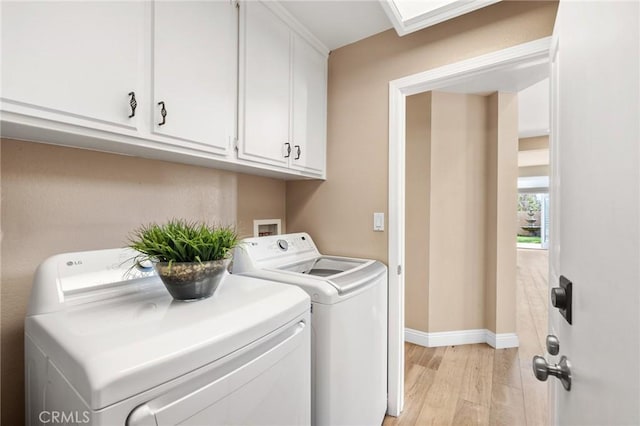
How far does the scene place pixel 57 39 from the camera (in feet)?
2.72

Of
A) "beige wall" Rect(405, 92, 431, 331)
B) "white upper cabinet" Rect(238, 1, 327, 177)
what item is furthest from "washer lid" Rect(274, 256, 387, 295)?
"beige wall" Rect(405, 92, 431, 331)

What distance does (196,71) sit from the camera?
121cm

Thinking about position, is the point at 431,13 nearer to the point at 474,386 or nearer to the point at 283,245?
the point at 283,245

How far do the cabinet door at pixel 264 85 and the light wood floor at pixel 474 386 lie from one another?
1818 mm

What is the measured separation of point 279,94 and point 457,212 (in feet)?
6.63

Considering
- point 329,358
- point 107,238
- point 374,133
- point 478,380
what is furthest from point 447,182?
point 107,238

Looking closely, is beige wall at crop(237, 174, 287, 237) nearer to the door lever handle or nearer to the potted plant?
the potted plant

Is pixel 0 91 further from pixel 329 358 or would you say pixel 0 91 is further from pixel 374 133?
pixel 374 133

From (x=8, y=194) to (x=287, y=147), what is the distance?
1188mm

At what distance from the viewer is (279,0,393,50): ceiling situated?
5.19 ft

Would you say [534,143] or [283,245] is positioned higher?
[534,143]

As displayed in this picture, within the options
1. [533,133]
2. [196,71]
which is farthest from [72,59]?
[533,133]

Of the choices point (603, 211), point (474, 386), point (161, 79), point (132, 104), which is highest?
point (161, 79)

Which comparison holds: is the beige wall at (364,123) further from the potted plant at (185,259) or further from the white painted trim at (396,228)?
the potted plant at (185,259)
